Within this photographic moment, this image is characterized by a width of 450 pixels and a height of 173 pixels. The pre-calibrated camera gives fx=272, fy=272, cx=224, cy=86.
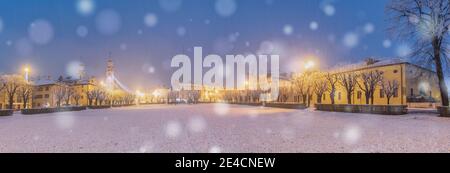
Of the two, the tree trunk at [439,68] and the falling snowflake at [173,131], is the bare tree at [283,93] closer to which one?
the tree trunk at [439,68]

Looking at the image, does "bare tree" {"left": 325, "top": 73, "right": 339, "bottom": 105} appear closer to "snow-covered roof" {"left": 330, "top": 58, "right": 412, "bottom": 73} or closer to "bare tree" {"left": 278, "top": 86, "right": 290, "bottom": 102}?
"snow-covered roof" {"left": 330, "top": 58, "right": 412, "bottom": 73}

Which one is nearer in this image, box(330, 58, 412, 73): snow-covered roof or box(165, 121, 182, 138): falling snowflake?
box(165, 121, 182, 138): falling snowflake

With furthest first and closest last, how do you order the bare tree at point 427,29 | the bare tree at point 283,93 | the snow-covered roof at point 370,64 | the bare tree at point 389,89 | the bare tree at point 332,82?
1. the bare tree at point 283,93
2. the snow-covered roof at point 370,64
3. the bare tree at point 332,82
4. the bare tree at point 389,89
5. the bare tree at point 427,29

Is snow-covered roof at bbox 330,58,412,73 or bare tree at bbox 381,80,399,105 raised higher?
snow-covered roof at bbox 330,58,412,73

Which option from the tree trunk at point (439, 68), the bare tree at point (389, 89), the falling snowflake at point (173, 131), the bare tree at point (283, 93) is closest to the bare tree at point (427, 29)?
the tree trunk at point (439, 68)

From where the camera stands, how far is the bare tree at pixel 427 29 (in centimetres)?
2272

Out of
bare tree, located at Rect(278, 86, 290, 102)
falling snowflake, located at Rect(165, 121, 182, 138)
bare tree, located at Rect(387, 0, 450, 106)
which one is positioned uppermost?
bare tree, located at Rect(387, 0, 450, 106)

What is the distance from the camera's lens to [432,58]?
78.2 feet

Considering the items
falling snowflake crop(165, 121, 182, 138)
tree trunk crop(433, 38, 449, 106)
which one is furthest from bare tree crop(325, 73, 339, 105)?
falling snowflake crop(165, 121, 182, 138)

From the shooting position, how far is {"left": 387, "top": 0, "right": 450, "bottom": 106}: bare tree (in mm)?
22719

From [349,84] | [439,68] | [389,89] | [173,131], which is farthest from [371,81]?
[173,131]
